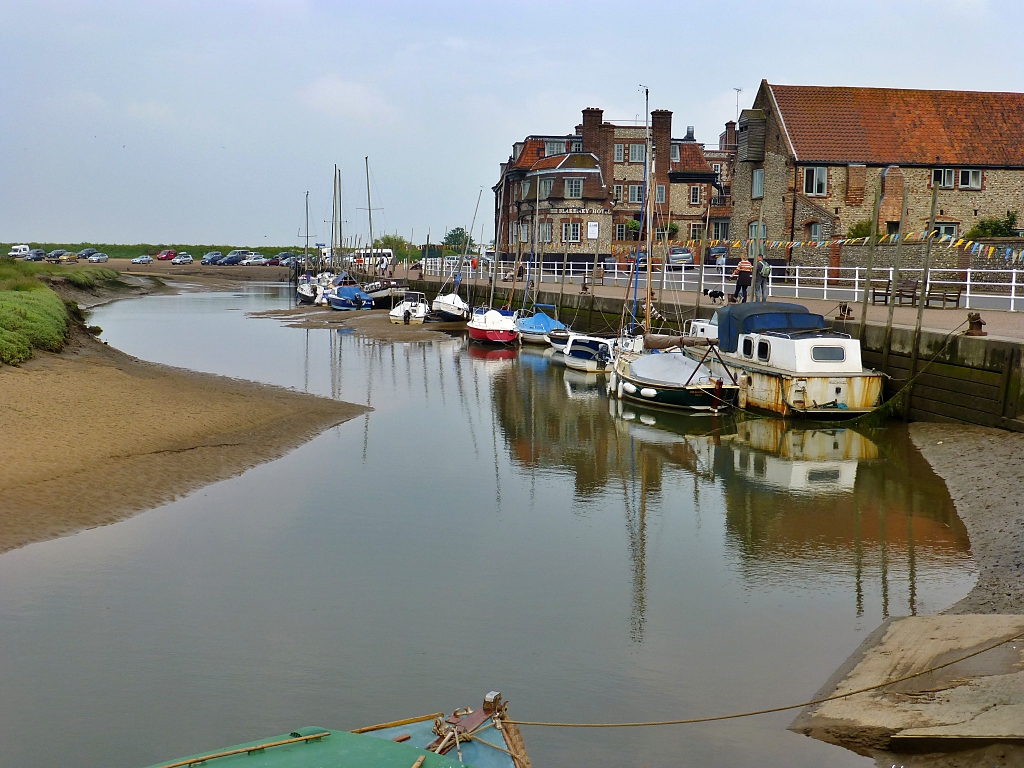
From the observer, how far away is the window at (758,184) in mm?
48188

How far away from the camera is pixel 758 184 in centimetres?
4862

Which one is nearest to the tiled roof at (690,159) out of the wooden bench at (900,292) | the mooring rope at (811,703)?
the wooden bench at (900,292)

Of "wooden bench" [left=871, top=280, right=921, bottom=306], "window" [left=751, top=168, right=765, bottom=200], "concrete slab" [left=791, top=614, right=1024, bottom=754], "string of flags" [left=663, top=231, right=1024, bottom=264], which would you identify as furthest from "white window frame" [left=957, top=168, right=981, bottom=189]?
"concrete slab" [left=791, top=614, right=1024, bottom=754]

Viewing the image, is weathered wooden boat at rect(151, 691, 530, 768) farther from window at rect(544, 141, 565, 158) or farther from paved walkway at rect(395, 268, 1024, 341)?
window at rect(544, 141, 565, 158)

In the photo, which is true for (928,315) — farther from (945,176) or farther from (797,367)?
(945,176)

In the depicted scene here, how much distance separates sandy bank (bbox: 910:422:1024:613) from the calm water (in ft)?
1.03

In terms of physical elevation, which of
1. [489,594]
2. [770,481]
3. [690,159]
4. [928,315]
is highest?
[690,159]

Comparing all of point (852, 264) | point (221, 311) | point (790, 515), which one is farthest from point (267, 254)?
point (790, 515)

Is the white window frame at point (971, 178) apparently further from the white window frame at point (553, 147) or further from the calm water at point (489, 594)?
the white window frame at point (553, 147)

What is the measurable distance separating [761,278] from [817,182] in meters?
18.7

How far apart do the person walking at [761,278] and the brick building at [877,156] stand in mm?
16323

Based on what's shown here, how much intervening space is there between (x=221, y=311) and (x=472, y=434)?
140 feet

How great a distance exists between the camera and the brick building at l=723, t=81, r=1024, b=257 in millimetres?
45500

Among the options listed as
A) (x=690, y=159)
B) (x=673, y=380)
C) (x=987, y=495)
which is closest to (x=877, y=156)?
(x=673, y=380)
